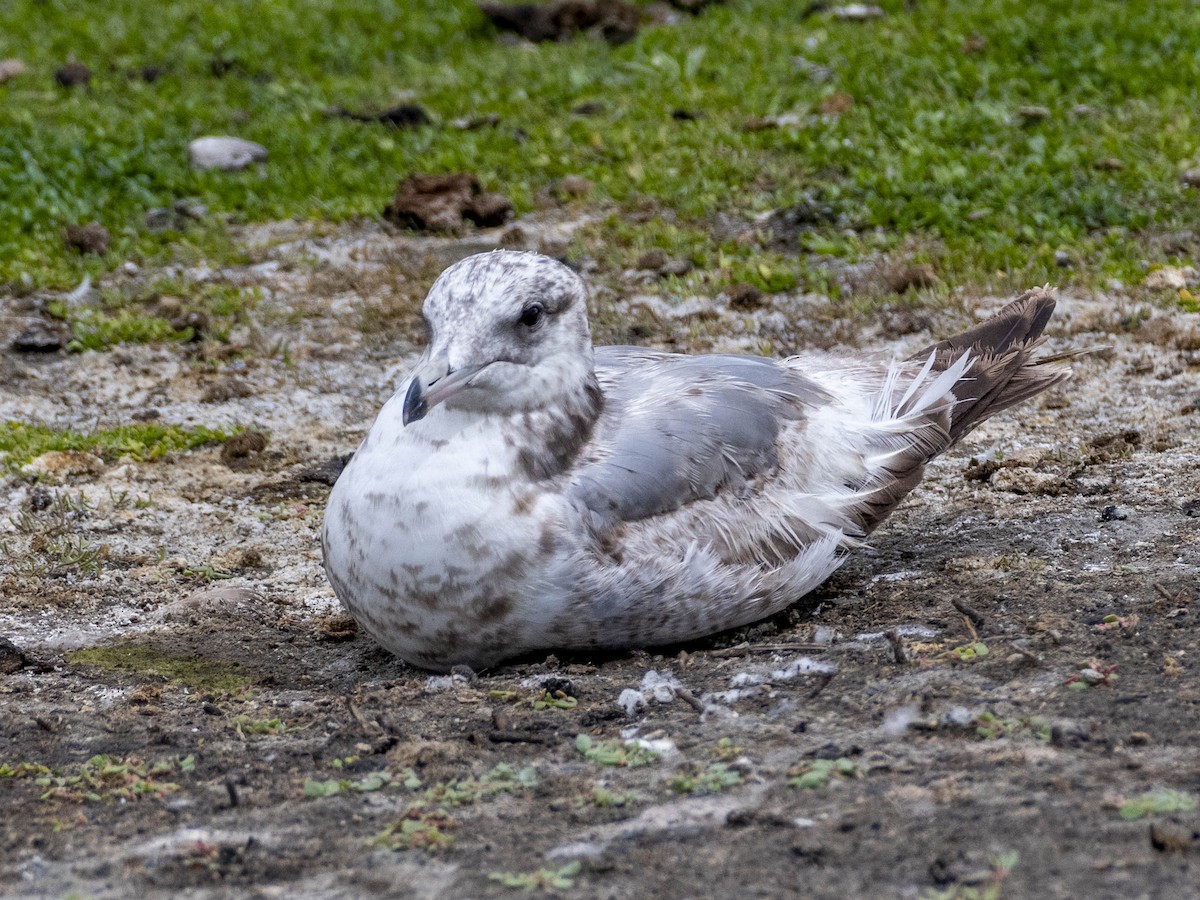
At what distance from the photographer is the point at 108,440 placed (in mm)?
6449

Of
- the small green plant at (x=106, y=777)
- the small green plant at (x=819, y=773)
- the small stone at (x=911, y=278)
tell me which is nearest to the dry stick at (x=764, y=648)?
the small green plant at (x=819, y=773)

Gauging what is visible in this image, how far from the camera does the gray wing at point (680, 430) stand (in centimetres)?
439

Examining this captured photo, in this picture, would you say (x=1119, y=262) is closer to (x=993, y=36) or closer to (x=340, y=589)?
(x=993, y=36)

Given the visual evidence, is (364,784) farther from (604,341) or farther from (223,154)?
(223,154)

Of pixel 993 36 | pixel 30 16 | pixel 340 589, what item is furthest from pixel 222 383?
pixel 30 16

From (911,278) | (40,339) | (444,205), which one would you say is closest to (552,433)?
(911,278)

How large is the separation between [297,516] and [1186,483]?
3.29 meters

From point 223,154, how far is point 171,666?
17.7 ft

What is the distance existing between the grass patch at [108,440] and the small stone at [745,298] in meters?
2.52

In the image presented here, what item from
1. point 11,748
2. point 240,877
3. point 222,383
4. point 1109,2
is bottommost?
point 222,383

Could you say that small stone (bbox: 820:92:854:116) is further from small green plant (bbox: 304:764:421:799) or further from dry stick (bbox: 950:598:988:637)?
small green plant (bbox: 304:764:421:799)

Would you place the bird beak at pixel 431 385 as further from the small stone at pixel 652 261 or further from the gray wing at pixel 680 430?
the small stone at pixel 652 261

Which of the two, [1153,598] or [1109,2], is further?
[1109,2]

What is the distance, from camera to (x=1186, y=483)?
215 inches
